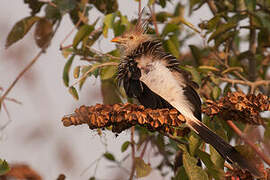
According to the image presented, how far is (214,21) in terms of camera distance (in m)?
2.96

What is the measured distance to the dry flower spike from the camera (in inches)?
80.1

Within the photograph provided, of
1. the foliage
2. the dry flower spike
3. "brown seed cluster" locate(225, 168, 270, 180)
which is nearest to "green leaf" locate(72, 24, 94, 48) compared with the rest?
the foliage

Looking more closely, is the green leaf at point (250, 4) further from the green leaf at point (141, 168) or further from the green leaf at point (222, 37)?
the green leaf at point (141, 168)

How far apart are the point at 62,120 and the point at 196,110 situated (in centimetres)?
78

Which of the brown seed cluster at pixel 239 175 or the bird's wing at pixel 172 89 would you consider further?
the bird's wing at pixel 172 89

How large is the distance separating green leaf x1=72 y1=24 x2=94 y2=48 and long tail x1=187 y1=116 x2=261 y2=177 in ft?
3.23

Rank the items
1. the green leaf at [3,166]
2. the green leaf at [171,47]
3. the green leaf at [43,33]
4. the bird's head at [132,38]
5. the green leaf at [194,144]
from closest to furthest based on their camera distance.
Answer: the green leaf at [3,166], the green leaf at [194,144], the bird's head at [132,38], the green leaf at [171,47], the green leaf at [43,33]

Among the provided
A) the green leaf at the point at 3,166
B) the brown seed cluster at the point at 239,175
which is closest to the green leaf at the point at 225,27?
the brown seed cluster at the point at 239,175

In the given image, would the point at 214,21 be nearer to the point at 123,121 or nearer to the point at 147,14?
the point at 147,14

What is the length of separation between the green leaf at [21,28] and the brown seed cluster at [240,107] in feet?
4.97

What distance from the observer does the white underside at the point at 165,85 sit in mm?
2464

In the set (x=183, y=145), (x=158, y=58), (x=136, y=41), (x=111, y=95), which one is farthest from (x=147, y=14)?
(x=183, y=145)

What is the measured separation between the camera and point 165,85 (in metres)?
2.48

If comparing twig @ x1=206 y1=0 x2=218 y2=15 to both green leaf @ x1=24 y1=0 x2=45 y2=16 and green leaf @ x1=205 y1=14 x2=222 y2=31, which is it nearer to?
green leaf @ x1=205 y1=14 x2=222 y2=31
